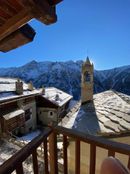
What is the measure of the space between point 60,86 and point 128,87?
3019 centimetres

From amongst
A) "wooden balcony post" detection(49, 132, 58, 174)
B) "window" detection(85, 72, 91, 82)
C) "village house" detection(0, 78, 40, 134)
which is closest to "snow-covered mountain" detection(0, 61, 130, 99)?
"village house" detection(0, 78, 40, 134)

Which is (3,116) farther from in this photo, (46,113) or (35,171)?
Result: (35,171)

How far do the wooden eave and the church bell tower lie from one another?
27.6ft

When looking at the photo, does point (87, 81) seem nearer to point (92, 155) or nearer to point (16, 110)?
point (16, 110)

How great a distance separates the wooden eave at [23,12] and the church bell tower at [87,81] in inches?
331

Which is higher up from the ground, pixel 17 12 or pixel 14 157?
pixel 17 12

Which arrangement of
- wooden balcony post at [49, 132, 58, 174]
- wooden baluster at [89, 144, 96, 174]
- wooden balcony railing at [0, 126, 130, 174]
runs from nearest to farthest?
wooden balcony railing at [0, 126, 130, 174] < wooden baluster at [89, 144, 96, 174] < wooden balcony post at [49, 132, 58, 174]

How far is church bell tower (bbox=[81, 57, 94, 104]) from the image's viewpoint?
10352 millimetres

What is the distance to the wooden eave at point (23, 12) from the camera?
1.57 metres

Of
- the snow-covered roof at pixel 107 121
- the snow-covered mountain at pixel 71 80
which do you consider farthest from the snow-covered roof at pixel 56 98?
the snow-covered mountain at pixel 71 80

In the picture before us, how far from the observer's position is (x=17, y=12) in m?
1.76

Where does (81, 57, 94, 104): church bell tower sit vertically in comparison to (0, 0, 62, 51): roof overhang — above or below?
below

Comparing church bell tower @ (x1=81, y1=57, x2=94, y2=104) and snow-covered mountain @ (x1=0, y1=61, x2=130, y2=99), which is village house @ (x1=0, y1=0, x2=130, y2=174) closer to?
church bell tower @ (x1=81, y1=57, x2=94, y2=104)

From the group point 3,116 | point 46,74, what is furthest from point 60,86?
point 3,116
